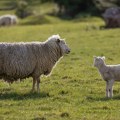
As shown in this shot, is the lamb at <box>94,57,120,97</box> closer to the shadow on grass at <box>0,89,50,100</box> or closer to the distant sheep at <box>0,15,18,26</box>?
the shadow on grass at <box>0,89,50,100</box>

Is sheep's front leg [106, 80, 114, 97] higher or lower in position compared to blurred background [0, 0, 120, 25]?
higher

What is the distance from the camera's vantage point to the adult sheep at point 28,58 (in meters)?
15.8

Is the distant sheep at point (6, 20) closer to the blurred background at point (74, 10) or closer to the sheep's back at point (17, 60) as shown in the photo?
the blurred background at point (74, 10)

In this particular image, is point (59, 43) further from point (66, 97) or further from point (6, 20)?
point (6, 20)

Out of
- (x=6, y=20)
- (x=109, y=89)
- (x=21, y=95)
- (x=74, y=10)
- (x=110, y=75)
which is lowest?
(x=74, y=10)

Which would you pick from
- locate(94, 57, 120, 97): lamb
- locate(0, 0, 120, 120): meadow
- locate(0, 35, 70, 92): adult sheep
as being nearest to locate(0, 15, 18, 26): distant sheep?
→ locate(0, 0, 120, 120): meadow

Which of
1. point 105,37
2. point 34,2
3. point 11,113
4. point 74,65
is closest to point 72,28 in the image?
point 105,37

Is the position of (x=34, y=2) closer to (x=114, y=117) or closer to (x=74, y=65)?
(x=74, y=65)

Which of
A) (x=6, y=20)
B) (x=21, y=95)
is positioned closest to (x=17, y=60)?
(x=21, y=95)

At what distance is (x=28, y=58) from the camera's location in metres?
16.0

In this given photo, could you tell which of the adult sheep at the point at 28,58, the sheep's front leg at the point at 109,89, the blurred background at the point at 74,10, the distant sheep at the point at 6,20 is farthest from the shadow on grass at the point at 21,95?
the blurred background at the point at 74,10

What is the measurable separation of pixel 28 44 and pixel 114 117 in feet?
16.7

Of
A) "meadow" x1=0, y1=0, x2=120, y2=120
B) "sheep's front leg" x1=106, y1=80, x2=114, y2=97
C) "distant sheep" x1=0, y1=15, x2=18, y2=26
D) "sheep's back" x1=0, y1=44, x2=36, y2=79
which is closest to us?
"meadow" x1=0, y1=0, x2=120, y2=120

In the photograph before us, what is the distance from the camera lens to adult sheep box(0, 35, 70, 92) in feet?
51.8
